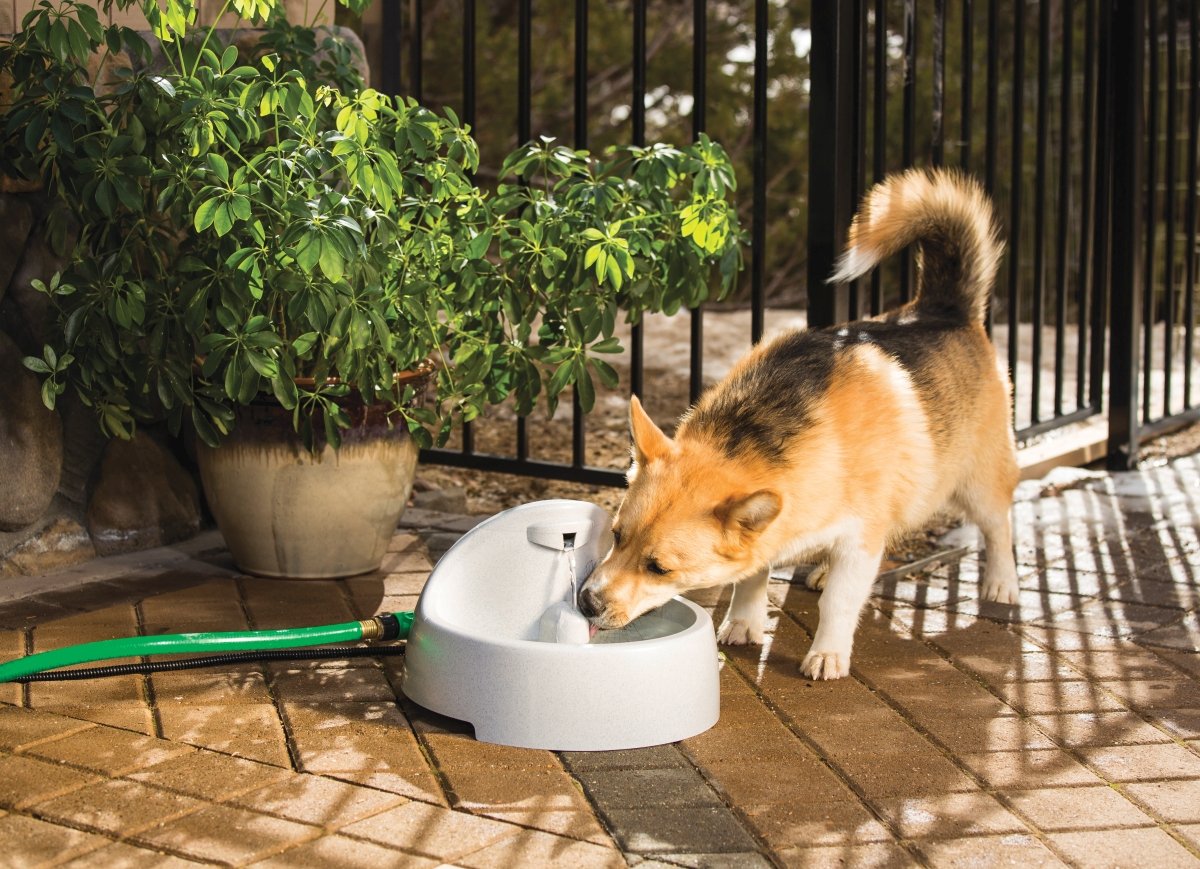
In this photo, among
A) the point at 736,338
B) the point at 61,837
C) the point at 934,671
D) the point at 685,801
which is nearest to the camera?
the point at 61,837

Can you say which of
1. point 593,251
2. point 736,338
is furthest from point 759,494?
point 736,338

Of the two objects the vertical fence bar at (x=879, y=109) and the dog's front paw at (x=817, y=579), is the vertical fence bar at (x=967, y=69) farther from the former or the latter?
Result: the dog's front paw at (x=817, y=579)

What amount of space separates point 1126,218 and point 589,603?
4081 millimetres

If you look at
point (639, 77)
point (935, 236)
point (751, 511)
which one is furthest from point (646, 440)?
point (639, 77)

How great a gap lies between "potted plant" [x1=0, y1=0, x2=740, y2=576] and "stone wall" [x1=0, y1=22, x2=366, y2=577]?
0.38 ft

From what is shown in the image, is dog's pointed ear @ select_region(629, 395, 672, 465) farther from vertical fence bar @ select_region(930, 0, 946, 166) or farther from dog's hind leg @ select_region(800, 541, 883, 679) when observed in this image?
vertical fence bar @ select_region(930, 0, 946, 166)

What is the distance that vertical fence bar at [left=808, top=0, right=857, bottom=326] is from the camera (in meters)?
4.25

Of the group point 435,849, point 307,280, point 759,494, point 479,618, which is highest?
point 307,280

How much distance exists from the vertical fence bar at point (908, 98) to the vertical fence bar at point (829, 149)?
396 millimetres

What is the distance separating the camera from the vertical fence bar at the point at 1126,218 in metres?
5.94

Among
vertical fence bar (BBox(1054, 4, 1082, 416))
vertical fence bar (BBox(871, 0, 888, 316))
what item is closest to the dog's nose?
vertical fence bar (BBox(871, 0, 888, 316))

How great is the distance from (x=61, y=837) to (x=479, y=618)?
108 centimetres

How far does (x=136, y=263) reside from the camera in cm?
383

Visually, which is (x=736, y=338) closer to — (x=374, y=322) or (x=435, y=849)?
(x=374, y=322)
